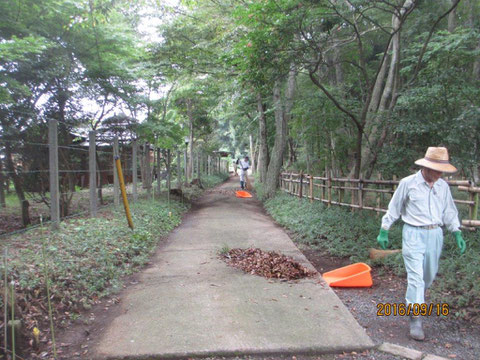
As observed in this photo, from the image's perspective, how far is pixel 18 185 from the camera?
5648 millimetres

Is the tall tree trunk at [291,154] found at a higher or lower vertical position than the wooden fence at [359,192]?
higher

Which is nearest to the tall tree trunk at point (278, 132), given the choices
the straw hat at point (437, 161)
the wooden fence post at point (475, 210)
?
the wooden fence post at point (475, 210)

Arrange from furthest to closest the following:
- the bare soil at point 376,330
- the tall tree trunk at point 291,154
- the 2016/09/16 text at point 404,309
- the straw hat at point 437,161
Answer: the tall tree trunk at point 291,154
the 2016/09/16 text at point 404,309
the straw hat at point 437,161
the bare soil at point 376,330

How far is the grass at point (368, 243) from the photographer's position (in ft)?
13.5

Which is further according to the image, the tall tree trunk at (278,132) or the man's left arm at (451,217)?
the tall tree trunk at (278,132)

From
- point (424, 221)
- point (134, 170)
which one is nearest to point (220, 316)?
Result: point (424, 221)

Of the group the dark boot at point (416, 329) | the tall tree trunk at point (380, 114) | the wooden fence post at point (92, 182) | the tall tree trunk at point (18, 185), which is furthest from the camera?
the tall tree trunk at point (380, 114)

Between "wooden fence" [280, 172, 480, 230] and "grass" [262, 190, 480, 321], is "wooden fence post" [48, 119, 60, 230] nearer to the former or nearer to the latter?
"grass" [262, 190, 480, 321]

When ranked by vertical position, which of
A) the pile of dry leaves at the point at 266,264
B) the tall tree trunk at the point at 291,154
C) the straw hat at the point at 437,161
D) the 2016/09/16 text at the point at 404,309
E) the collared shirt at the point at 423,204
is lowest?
the 2016/09/16 text at the point at 404,309

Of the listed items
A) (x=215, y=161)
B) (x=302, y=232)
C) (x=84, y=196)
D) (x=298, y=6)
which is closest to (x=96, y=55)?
(x=84, y=196)

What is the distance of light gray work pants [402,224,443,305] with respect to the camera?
343 centimetres

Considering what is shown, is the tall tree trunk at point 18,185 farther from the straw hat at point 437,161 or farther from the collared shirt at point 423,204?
the straw hat at point 437,161

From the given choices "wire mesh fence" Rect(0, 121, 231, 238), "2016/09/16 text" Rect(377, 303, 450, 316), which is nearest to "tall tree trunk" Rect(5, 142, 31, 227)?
"wire mesh fence" Rect(0, 121, 231, 238)

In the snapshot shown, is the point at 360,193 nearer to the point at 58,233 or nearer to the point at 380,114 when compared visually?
the point at 380,114
